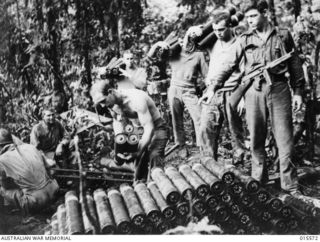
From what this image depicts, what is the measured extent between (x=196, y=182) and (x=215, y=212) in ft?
1.24

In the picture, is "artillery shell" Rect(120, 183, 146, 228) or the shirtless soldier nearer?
"artillery shell" Rect(120, 183, 146, 228)

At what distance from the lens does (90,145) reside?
715 cm

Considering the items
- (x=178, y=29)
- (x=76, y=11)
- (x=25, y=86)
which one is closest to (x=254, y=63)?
(x=178, y=29)

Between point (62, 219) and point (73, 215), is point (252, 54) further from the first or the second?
point (62, 219)

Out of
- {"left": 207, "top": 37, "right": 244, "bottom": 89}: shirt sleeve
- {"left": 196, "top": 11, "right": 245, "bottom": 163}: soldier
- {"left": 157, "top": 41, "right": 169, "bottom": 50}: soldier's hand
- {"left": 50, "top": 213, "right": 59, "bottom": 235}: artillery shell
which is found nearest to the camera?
{"left": 50, "top": 213, "right": 59, "bottom": 235}: artillery shell

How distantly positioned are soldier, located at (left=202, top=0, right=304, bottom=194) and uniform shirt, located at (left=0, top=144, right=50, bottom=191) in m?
2.32

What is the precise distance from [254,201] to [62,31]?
149 inches

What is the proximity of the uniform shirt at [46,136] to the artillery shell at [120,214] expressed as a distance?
150cm

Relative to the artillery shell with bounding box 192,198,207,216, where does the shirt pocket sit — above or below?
above

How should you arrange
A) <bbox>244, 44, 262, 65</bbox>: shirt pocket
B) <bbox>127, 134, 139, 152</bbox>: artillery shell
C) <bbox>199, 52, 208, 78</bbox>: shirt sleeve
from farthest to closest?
<bbox>199, 52, 208, 78</bbox>: shirt sleeve < <bbox>127, 134, 139, 152</bbox>: artillery shell < <bbox>244, 44, 262, 65</bbox>: shirt pocket

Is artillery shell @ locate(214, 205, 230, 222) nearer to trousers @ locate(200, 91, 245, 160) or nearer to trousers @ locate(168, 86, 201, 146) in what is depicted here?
trousers @ locate(200, 91, 245, 160)

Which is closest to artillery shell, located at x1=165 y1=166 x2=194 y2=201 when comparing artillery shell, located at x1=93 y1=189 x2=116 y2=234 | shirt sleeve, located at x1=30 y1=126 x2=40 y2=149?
artillery shell, located at x1=93 y1=189 x2=116 y2=234

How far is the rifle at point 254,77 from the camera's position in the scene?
19.1ft

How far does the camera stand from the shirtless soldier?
634 cm
